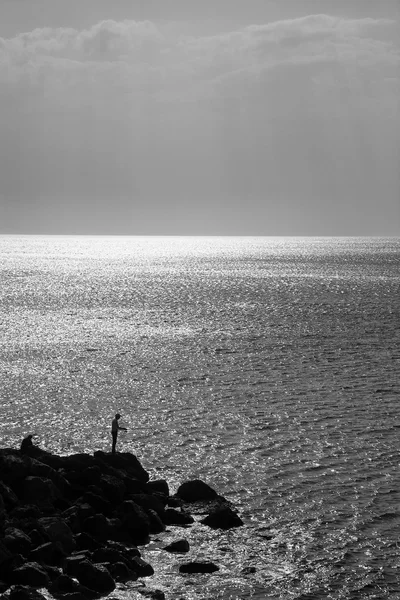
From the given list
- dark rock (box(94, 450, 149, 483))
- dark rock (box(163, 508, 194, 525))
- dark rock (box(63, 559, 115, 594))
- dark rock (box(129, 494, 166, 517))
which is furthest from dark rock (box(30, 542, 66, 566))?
dark rock (box(94, 450, 149, 483))

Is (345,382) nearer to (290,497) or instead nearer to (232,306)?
(290,497)

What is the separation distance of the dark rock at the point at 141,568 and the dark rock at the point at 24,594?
2.91m

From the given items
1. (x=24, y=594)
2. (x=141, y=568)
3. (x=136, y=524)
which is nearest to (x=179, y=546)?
(x=136, y=524)

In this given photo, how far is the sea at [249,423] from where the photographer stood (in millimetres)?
22578

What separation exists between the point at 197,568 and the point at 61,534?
12.6ft

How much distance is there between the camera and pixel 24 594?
19297 millimetres

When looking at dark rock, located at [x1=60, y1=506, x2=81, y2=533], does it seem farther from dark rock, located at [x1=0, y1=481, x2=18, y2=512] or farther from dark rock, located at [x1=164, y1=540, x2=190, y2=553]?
dark rock, located at [x1=164, y1=540, x2=190, y2=553]

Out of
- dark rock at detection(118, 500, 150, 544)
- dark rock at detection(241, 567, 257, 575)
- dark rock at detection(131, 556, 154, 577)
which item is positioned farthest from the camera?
dark rock at detection(118, 500, 150, 544)

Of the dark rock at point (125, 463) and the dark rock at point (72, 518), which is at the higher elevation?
the dark rock at point (125, 463)

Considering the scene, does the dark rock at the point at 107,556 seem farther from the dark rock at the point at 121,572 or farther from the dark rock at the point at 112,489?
the dark rock at the point at 112,489

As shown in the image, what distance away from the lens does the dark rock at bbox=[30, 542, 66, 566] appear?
21.5 m

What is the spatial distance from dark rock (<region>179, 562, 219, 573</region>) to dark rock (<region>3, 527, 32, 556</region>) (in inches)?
165

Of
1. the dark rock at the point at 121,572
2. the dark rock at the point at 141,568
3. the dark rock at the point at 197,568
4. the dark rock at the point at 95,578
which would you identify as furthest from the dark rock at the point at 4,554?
the dark rock at the point at 197,568

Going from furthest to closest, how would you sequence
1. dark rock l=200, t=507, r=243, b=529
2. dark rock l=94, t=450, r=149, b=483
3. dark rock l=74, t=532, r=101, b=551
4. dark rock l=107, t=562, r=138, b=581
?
1. dark rock l=94, t=450, r=149, b=483
2. dark rock l=200, t=507, r=243, b=529
3. dark rock l=74, t=532, r=101, b=551
4. dark rock l=107, t=562, r=138, b=581
